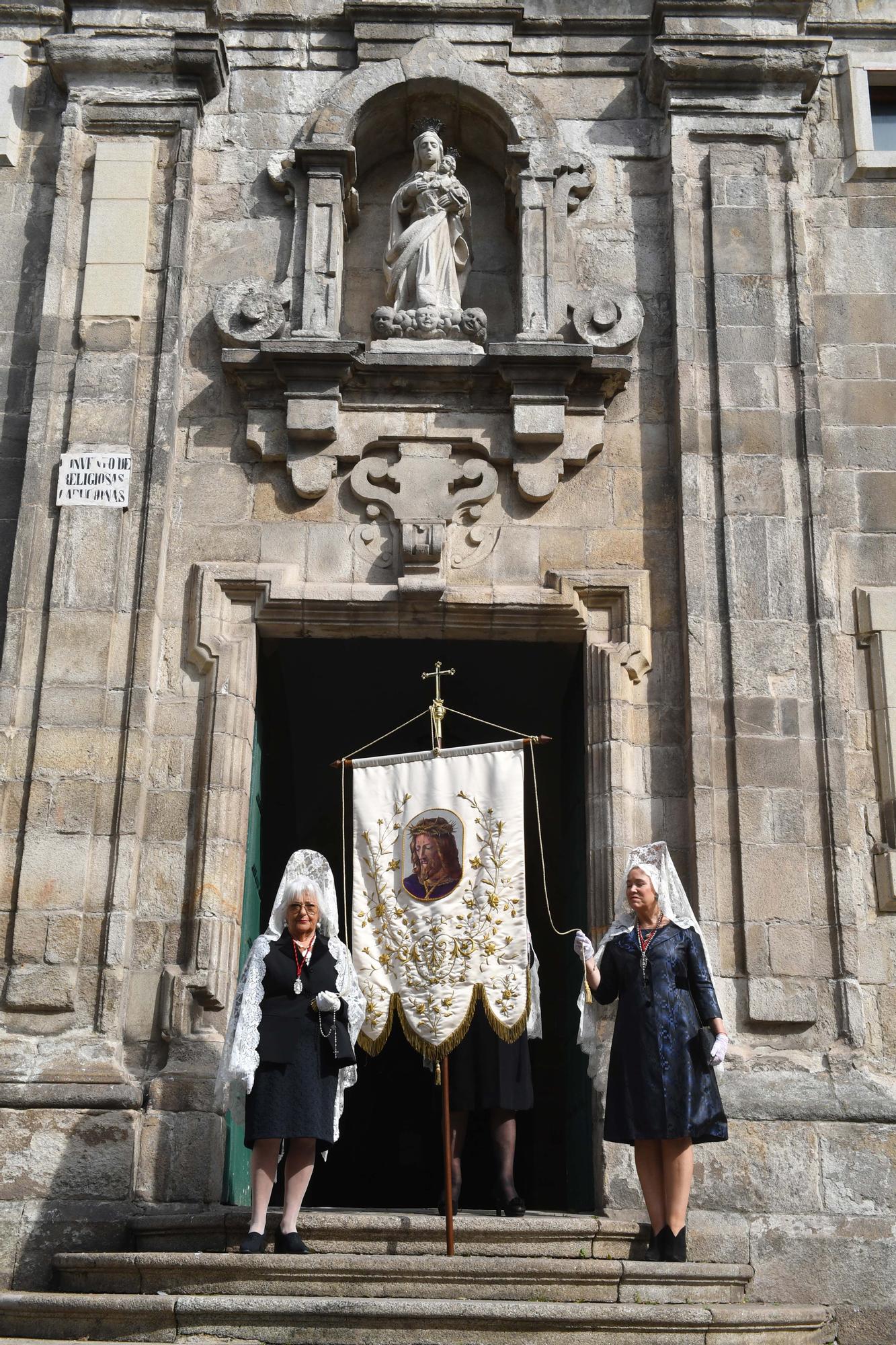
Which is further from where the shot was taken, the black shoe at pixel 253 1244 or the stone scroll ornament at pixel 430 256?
the stone scroll ornament at pixel 430 256

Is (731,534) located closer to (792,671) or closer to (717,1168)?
(792,671)

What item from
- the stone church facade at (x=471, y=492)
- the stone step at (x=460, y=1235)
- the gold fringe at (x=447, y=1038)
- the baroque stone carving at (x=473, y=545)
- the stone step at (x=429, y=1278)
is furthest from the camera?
the baroque stone carving at (x=473, y=545)

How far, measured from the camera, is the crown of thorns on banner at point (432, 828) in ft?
24.4

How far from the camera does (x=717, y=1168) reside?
7.41m

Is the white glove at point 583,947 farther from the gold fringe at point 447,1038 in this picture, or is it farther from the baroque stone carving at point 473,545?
the baroque stone carving at point 473,545

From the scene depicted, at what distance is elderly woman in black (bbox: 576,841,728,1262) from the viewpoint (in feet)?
21.2

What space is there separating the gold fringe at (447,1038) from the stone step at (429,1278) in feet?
3.29

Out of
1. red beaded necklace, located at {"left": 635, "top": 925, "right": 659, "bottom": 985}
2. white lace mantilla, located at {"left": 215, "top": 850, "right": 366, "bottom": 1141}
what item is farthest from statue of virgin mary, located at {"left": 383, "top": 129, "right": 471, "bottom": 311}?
red beaded necklace, located at {"left": 635, "top": 925, "right": 659, "bottom": 985}

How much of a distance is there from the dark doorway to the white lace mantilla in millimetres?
3563

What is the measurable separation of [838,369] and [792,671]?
1947 mm

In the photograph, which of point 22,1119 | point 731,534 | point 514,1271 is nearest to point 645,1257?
point 514,1271

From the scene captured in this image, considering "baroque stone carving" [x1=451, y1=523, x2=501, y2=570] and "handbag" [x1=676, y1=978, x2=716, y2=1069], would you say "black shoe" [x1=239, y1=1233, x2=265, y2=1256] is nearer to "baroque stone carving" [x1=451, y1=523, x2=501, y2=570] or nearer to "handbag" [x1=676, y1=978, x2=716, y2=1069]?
"handbag" [x1=676, y1=978, x2=716, y2=1069]

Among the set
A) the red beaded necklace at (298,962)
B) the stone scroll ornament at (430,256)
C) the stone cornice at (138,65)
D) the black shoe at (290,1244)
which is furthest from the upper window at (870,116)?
the black shoe at (290,1244)

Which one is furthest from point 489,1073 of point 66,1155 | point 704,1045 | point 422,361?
point 422,361
